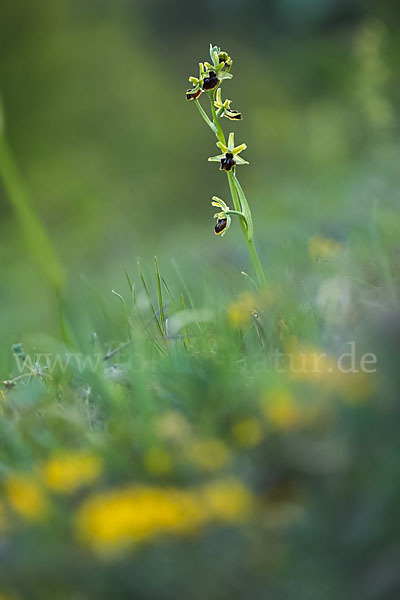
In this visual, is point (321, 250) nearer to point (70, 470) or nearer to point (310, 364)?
point (310, 364)

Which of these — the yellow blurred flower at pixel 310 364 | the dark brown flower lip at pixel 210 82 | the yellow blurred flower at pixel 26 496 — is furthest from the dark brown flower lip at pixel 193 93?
the yellow blurred flower at pixel 26 496

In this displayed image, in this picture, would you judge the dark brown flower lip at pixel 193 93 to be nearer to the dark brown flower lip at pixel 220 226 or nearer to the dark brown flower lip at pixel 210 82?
the dark brown flower lip at pixel 210 82

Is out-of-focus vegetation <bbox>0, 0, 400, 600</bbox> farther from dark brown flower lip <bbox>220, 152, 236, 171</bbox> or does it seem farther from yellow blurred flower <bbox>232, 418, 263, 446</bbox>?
dark brown flower lip <bbox>220, 152, 236, 171</bbox>

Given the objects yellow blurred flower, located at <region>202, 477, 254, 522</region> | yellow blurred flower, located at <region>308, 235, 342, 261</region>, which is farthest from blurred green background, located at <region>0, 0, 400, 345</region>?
yellow blurred flower, located at <region>202, 477, 254, 522</region>

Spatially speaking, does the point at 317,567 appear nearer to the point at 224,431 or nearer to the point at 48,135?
the point at 224,431

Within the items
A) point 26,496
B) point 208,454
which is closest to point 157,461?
point 208,454

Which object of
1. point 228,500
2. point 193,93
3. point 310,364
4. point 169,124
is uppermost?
point 169,124
